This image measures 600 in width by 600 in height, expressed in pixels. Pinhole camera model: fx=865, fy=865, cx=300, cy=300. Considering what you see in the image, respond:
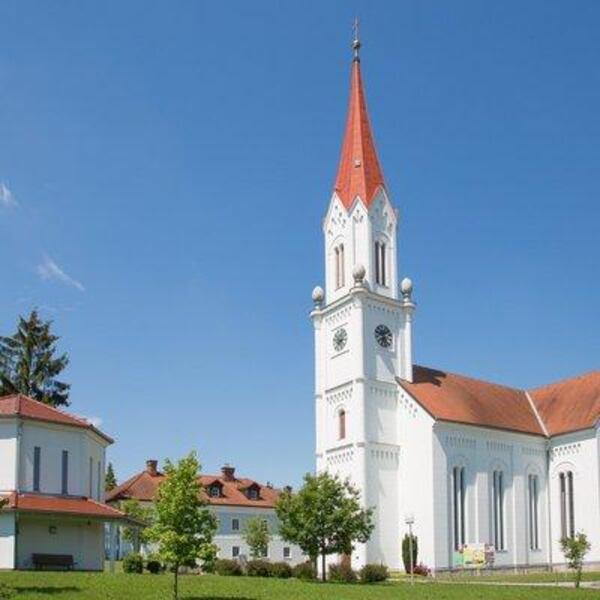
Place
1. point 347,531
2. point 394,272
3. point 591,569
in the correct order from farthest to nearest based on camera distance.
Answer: point 394,272, point 591,569, point 347,531

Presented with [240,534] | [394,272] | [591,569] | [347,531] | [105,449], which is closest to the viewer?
[347,531]

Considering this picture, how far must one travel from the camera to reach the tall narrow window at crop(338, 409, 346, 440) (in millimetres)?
57844

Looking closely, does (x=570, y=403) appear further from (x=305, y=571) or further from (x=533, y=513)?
(x=305, y=571)

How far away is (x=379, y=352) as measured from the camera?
193 feet

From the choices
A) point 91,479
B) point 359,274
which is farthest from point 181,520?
point 359,274

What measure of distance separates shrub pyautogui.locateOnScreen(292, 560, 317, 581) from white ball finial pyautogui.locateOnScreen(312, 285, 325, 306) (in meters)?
21.2

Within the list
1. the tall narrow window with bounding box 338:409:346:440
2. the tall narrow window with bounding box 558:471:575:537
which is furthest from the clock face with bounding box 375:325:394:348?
the tall narrow window with bounding box 558:471:575:537

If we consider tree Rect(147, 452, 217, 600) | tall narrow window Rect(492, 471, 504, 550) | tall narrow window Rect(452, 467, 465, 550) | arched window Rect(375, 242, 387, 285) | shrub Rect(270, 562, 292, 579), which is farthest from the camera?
arched window Rect(375, 242, 387, 285)

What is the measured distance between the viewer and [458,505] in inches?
2199

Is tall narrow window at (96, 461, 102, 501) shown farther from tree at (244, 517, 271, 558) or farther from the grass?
tree at (244, 517, 271, 558)

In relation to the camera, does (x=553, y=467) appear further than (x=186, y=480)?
Yes

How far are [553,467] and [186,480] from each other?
1634 inches

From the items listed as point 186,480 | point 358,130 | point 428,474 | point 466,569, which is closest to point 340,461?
point 428,474

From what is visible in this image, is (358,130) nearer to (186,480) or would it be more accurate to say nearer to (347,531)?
(347,531)
